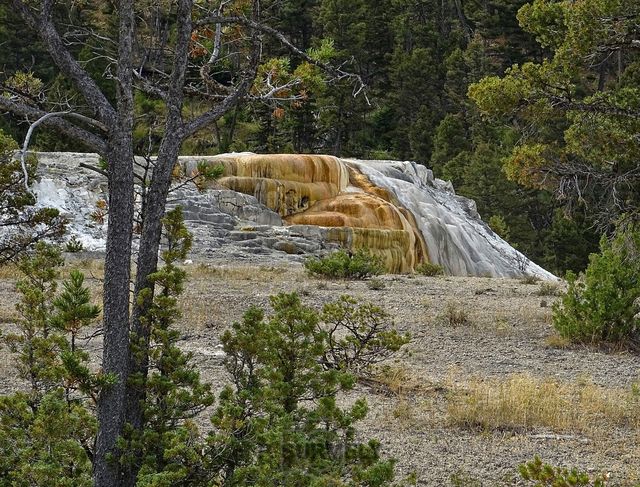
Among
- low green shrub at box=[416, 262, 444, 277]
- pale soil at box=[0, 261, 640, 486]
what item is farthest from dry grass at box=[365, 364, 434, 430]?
low green shrub at box=[416, 262, 444, 277]

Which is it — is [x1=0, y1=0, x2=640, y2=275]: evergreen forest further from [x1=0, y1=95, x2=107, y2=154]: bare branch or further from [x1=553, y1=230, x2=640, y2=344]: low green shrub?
[x1=553, y1=230, x2=640, y2=344]: low green shrub

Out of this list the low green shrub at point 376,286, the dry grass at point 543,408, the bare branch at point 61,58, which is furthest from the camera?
the low green shrub at point 376,286

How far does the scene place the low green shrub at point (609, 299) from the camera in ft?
34.1

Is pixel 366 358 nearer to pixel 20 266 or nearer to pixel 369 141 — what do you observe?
pixel 20 266

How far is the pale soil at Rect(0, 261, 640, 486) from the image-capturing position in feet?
20.1

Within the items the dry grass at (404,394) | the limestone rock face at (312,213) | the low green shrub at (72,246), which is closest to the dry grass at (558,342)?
the dry grass at (404,394)

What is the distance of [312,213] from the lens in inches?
937

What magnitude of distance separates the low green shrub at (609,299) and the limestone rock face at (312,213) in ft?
33.0

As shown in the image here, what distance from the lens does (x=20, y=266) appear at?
4922mm

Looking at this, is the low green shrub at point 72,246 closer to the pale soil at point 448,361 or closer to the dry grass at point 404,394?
the pale soil at point 448,361

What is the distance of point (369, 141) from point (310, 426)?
146ft

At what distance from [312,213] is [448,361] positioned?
14511 mm

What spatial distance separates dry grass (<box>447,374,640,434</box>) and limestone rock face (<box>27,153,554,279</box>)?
1246cm

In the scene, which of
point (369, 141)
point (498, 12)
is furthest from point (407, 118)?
point (498, 12)
